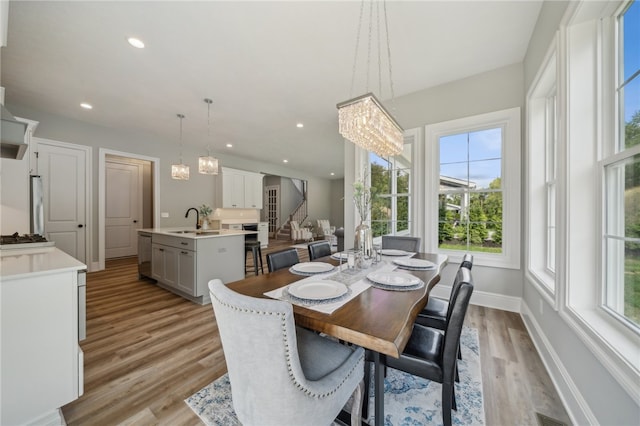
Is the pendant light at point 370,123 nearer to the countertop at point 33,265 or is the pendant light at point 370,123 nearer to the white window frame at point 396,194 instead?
the white window frame at point 396,194

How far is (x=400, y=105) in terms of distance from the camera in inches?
138

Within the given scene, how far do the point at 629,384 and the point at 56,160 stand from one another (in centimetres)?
686

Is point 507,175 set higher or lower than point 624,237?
higher

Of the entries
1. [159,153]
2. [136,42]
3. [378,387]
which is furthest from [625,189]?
[159,153]

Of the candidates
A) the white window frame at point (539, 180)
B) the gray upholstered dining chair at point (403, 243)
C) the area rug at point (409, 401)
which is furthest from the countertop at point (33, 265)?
the white window frame at point (539, 180)

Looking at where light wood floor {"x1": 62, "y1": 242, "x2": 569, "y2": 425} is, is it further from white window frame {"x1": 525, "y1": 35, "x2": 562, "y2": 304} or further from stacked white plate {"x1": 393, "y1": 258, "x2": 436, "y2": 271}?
stacked white plate {"x1": 393, "y1": 258, "x2": 436, "y2": 271}

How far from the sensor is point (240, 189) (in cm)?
707

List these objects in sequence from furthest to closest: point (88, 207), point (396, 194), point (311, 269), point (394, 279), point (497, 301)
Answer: point (88, 207)
point (396, 194)
point (497, 301)
point (311, 269)
point (394, 279)

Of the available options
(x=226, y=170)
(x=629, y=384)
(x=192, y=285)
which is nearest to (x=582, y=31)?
(x=629, y=384)

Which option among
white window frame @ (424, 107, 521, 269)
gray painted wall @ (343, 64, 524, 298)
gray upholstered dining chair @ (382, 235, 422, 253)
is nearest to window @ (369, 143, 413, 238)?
gray painted wall @ (343, 64, 524, 298)

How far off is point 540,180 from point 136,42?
4.35 m

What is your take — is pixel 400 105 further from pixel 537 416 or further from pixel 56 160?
pixel 56 160

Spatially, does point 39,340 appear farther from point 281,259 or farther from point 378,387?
point 378,387

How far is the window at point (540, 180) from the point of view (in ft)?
7.34
